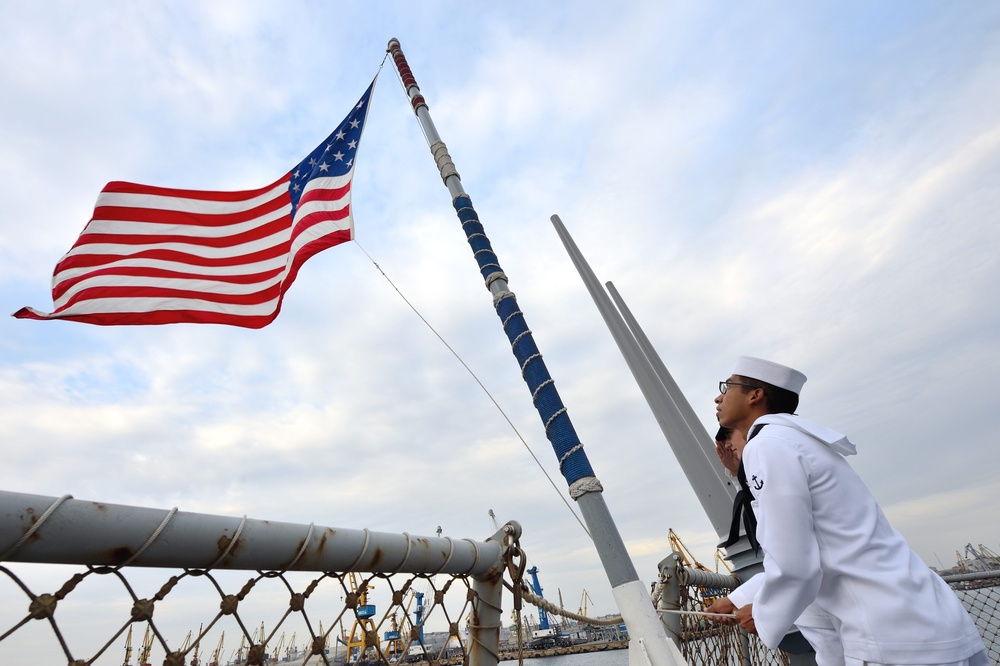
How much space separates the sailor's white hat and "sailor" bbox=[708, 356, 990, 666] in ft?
1.36

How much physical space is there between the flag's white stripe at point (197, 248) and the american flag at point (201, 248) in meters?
0.01

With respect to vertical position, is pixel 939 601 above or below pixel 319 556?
below

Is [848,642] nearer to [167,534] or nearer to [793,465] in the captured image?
[793,465]

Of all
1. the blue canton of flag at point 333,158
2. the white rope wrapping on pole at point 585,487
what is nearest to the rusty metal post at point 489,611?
the white rope wrapping on pole at point 585,487

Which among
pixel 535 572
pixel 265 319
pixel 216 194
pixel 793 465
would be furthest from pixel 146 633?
pixel 535 572

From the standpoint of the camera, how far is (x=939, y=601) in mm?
1930

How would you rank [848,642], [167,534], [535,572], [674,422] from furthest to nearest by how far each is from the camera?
[535,572] < [674,422] < [848,642] < [167,534]

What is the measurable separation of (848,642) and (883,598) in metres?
0.22

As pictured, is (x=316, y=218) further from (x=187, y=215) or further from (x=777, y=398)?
(x=777, y=398)

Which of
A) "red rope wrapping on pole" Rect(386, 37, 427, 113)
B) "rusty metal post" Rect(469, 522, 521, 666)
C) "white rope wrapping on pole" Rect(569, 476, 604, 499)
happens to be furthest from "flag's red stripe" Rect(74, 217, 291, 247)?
"rusty metal post" Rect(469, 522, 521, 666)

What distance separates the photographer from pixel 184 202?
7.41m

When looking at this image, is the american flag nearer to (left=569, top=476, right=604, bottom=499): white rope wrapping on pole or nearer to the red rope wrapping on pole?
the red rope wrapping on pole

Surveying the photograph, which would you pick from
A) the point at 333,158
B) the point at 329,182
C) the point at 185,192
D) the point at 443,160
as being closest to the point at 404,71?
the point at 443,160

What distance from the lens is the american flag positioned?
21.1ft
